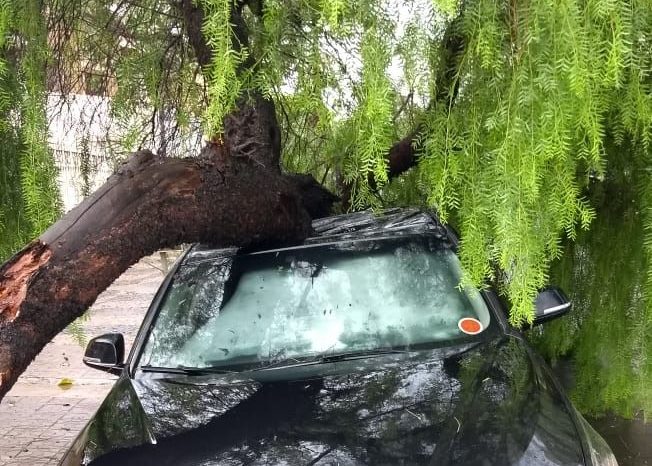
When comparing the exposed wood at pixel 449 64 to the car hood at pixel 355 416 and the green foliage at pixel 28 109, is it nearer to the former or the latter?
the car hood at pixel 355 416

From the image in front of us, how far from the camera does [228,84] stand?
259cm

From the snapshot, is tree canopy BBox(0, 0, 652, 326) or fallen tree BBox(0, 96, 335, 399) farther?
fallen tree BBox(0, 96, 335, 399)

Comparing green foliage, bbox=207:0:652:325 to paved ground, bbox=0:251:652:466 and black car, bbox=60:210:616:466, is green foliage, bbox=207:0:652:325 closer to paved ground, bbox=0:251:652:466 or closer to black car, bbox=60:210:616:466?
black car, bbox=60:210:616:466

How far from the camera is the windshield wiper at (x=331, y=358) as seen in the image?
125 inches

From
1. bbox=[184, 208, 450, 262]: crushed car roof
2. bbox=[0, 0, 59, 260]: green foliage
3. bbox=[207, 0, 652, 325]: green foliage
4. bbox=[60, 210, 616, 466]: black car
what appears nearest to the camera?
bbox=[207, 0, 652, 325]: green foliage

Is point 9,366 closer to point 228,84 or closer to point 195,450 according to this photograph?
point 195,450

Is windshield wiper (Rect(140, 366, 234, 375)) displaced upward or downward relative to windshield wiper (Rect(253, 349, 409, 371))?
downward

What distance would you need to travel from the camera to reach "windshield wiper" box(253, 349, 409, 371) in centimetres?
317

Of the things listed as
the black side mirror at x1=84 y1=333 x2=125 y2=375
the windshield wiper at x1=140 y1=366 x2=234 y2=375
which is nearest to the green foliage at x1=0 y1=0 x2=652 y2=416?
the black side mirror at x1=84 y1=333 x2=125 y2=375

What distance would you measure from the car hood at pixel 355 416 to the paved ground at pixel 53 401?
1.17 meters

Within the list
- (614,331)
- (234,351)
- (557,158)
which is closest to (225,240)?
(234,351)

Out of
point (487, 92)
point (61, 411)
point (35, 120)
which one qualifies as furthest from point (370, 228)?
point (61, 411)

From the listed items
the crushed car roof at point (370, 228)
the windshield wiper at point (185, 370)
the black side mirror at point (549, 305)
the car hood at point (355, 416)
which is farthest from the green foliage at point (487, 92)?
the windshield wiper at point (185, 370)

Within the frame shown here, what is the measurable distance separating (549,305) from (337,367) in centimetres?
124
